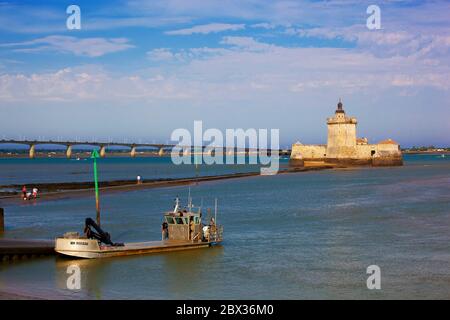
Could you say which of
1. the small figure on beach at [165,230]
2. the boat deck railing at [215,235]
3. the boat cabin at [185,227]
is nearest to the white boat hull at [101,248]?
the boat cabin at [185,227]

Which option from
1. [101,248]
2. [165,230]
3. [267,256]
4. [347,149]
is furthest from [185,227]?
[347,149]

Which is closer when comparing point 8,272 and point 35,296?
point 35,296

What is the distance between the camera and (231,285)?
864 inches

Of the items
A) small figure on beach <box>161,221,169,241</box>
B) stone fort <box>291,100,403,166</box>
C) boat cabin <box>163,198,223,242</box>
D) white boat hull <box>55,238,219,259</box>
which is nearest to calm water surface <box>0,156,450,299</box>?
white boat hull <box>55,238,219,259</box>

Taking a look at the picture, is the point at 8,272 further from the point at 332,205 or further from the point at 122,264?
the point at 332,205

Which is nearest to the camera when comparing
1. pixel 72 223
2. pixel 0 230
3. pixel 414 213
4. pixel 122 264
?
pixel 122 264

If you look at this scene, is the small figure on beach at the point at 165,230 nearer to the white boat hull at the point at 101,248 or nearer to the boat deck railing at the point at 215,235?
the white boat hull at the point at 101,248

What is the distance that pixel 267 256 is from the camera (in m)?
26.8

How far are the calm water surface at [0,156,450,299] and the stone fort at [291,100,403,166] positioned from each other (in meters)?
67.5

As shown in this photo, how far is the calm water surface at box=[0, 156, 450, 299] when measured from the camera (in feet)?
69.8

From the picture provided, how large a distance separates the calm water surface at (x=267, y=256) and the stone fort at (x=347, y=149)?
6751 centimetres

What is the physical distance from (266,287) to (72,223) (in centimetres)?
A: 1924

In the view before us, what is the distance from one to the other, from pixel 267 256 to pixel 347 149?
95982mm
